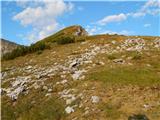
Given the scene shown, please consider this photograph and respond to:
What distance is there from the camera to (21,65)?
134 feet

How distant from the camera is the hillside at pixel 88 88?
24.2 metres

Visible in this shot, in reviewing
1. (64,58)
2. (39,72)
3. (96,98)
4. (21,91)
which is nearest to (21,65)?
(64,58)

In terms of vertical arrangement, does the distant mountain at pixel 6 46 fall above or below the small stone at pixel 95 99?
above

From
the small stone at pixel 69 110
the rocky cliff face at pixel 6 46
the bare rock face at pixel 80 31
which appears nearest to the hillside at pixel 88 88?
the small stone at pixel 69 110

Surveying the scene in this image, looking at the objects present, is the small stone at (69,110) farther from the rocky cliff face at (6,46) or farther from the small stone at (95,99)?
the rocky cliff face at (6,46)

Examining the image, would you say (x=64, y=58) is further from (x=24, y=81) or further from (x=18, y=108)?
(x=18, y=108)

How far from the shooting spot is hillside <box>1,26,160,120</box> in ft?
79.4

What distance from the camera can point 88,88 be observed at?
27.3 meters

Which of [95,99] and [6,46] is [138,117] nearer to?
[95,99]

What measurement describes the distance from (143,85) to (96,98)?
3.83 meters

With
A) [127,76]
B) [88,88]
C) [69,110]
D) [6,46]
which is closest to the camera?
[69,110]

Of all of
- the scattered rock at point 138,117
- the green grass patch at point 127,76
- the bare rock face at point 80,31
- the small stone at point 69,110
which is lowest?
the scattered rock at point 138,117

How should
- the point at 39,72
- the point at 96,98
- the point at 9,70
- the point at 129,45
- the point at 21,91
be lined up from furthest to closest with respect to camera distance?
the point at 129,45 → the point at 9,70 → the point at 39,72 → the point at 21,91 → the point at 96,98

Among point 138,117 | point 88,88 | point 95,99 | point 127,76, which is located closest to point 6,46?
point 127,76
